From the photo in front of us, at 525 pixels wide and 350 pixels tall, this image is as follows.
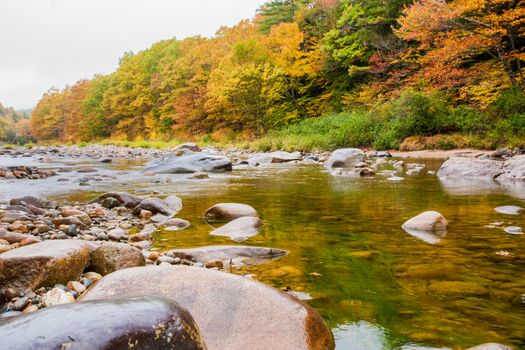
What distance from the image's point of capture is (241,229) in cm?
455

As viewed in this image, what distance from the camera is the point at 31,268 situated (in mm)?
2523

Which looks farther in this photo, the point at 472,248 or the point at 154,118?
the point at 154,118

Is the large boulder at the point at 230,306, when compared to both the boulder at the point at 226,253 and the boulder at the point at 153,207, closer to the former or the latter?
the boulder at the point at 226,253

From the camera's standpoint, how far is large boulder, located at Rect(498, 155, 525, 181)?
813cm

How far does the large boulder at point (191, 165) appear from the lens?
12.1 m

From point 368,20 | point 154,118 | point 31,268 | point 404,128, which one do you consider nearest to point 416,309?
point 31,268

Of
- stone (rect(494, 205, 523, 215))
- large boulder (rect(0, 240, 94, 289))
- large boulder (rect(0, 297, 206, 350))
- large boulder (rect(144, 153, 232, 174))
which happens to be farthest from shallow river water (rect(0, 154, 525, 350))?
large boulder (rect(144, 153, 232, 174))

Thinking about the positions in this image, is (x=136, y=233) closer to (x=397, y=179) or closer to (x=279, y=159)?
(x=397, y=179)

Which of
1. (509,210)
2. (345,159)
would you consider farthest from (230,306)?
(345,159)

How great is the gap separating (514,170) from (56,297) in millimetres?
8622

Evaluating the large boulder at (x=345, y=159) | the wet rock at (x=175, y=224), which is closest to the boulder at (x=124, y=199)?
the wet rock at (x=175, y=224)

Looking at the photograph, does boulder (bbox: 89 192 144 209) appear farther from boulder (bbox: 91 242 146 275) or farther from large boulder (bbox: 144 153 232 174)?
large boulder (bbox: 144 153 232 174)

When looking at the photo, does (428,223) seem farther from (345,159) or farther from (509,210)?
(345,159)

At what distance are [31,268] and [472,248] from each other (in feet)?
11.1
